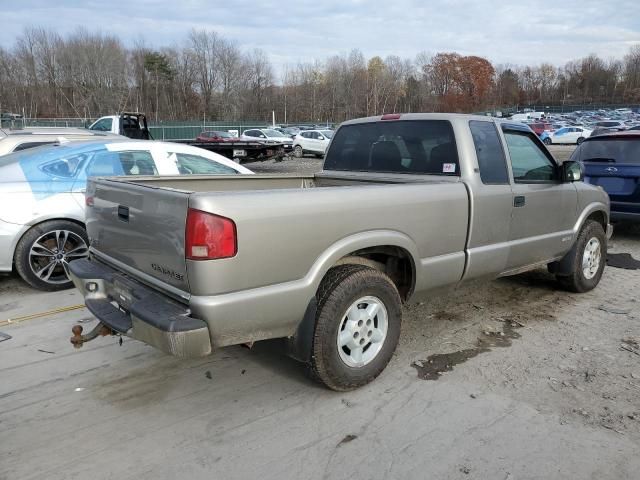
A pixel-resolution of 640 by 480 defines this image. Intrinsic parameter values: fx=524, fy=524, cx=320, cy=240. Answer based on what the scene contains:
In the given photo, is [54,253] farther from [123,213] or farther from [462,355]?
[462,355]

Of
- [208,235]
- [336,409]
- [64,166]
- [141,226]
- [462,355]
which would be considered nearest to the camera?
[208,235]

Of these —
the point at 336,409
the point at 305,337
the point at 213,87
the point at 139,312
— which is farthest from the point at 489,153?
the point at 213,87

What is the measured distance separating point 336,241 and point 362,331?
0.67 meters

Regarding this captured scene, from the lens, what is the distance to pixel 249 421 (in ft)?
10.4

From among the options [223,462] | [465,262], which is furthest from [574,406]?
[223,462]

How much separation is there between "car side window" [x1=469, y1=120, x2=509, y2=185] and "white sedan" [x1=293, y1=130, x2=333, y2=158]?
24.5 meters

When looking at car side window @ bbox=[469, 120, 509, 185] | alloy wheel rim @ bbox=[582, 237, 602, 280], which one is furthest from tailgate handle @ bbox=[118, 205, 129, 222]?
alloy wheel rim @ bbox=[582, 237, 602, 280]

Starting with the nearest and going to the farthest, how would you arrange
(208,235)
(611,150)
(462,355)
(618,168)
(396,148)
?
(208,235)
(462,355)
(396,148)
(618,168)
(611,150)

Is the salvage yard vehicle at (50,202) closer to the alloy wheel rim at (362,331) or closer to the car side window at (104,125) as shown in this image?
the alloy wheel rim at (362,331)

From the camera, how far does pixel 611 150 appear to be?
812cm

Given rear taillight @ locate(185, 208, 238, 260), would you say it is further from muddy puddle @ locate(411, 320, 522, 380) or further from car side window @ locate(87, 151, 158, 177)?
car side window @ locate(87, 151, 158, 177)

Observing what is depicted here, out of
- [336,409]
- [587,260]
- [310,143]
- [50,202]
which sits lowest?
[336,409]

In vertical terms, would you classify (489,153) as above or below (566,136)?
above

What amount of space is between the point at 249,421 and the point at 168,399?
0.62 metres
